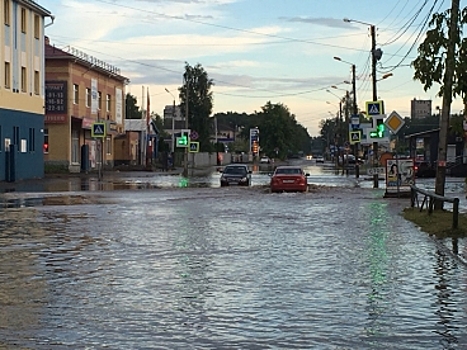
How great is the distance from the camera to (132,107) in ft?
540

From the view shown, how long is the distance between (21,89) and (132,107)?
113m

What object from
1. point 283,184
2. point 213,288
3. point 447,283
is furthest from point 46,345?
point 283,184

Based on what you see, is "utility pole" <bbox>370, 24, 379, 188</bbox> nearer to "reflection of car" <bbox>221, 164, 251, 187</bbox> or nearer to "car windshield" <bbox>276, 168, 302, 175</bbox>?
"car windshield" <bbox>276, 168, 302, 175</bbox>

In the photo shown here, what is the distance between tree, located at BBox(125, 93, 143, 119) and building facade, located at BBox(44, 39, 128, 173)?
83.1 m

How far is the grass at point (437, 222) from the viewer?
60.3 feet

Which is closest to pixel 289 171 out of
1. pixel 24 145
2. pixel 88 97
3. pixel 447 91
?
pixel 447 91

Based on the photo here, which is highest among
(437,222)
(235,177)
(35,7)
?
(35,7)

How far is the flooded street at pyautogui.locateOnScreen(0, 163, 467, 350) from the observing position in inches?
342

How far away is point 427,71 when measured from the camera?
2262 centimetres

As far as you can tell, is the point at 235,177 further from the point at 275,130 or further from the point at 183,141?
the point at 275,130

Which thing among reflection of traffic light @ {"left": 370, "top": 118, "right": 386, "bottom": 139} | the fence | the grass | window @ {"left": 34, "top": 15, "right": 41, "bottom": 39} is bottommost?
the grass

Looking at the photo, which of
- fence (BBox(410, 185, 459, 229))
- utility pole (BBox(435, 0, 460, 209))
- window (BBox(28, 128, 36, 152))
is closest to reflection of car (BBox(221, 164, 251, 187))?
window (BBox(28, 128, 36, 152))

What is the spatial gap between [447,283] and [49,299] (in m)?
5.69

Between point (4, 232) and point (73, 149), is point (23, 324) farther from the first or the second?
point (73, 149)
